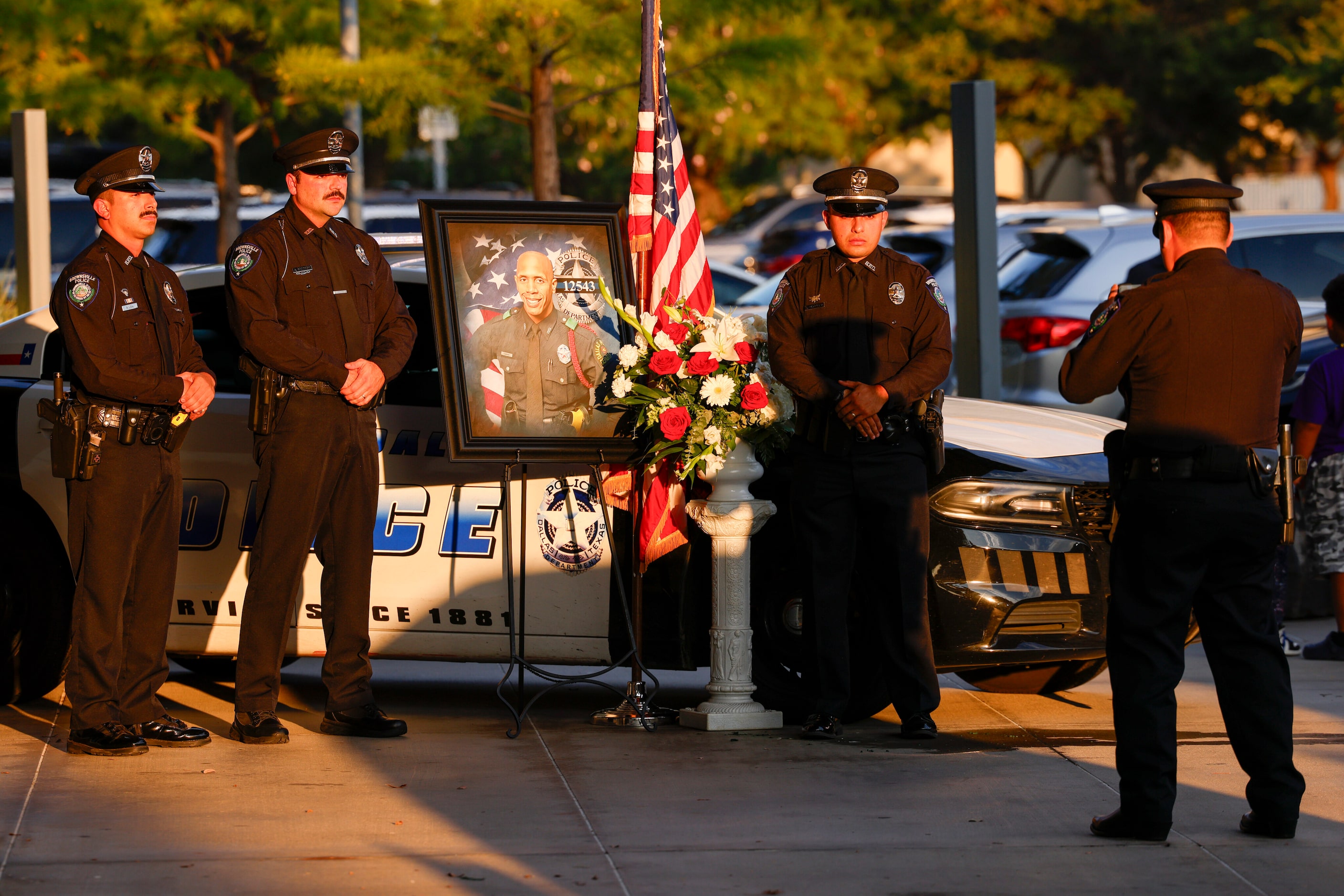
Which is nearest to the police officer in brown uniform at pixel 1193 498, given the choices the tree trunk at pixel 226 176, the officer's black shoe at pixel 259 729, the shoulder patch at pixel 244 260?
the shoulder patch at pixel 244 260

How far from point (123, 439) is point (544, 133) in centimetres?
897

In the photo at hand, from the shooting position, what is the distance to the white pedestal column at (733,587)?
6.12 meters

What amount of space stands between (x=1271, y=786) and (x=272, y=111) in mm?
14984

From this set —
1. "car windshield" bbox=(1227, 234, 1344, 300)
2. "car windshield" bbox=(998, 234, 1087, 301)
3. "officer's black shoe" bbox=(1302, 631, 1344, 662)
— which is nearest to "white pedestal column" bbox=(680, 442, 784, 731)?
"officer's black shoe" bbox=(1302, 631, 1344, 662)

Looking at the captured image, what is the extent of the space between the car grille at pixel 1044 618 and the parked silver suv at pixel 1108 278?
4418 millimetres

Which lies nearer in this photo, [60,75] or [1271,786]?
[1271,786]

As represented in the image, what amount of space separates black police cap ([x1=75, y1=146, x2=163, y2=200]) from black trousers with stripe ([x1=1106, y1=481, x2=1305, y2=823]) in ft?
11.0

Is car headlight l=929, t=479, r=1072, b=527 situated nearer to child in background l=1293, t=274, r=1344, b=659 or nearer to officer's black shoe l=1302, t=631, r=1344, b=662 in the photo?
child in background l=1293, t=274, r=1344, b=659

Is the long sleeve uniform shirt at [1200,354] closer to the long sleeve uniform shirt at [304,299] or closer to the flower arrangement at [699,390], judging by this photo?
the flower arrangement at [699,390]

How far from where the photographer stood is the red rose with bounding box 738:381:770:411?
19.8 feet

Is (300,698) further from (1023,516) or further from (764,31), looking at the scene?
(764,31)

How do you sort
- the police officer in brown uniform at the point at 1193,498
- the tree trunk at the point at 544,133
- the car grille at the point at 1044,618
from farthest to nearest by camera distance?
the tree trunk at the point at 544,133 → the car grille at the point at 1044,618 → the police officer in brown uniform at the point at 1193,498

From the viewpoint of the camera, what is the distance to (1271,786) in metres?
4.73

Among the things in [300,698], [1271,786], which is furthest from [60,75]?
[1271,786]
